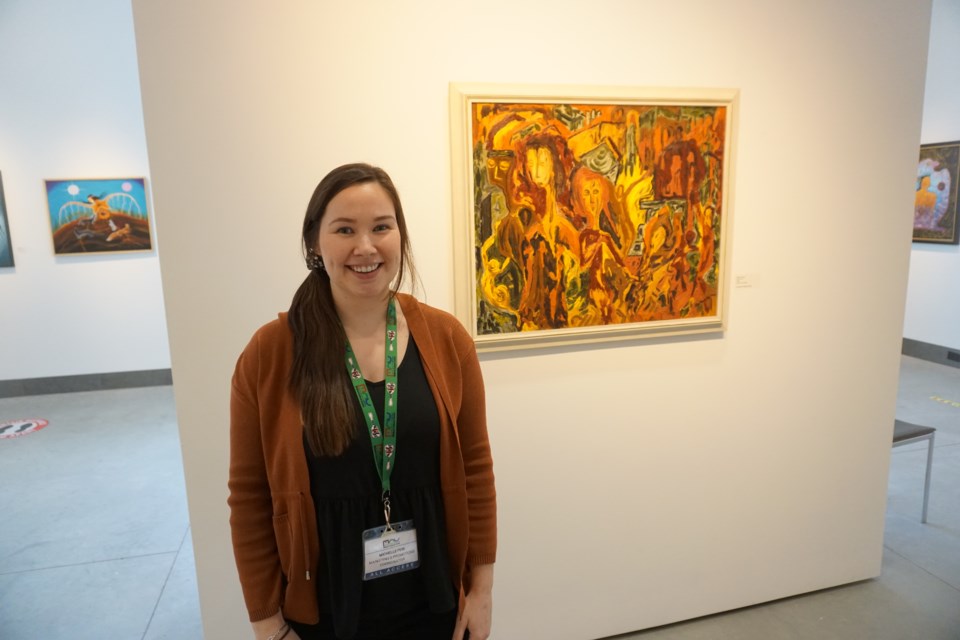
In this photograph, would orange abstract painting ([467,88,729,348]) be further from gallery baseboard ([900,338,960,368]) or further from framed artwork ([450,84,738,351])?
gallery baseboard ([900,338,960,368])

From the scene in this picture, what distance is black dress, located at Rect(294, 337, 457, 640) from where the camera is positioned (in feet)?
4.22

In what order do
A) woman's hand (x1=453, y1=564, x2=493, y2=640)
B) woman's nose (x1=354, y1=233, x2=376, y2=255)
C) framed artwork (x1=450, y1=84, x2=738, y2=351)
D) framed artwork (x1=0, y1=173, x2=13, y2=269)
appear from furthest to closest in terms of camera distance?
framed artwork (x1=0, y1=173, x2=13, y2=269)
framed artwork (x1=450, y1=84, x2=738, y2=351)
woman's hand (x1=453, y1=564, x2=493, y2=640)
woman's nose (x1=354, y1=233, x2=376, y2=255)

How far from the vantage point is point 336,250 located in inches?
48.8

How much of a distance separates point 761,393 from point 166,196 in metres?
2.40

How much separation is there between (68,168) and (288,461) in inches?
243

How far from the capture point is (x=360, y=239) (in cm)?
124

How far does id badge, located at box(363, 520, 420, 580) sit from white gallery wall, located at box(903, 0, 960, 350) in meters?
6.50

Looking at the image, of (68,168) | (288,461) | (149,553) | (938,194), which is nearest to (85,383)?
(68,168)

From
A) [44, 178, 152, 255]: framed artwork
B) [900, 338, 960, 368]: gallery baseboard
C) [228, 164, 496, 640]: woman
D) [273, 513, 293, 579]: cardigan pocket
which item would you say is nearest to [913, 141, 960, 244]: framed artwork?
[900, 338, 960, 368]: gallery baseboard

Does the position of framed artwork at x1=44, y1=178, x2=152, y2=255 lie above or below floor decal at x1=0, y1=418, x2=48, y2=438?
above

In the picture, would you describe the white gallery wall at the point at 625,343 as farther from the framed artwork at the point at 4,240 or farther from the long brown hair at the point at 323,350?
the framed artwork at the point at 4,240

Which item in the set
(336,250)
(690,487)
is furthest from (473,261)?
(690,487)

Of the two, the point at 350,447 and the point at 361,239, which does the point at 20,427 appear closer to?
the point at 350,447

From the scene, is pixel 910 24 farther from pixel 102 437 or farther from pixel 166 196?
pixel 102 437
